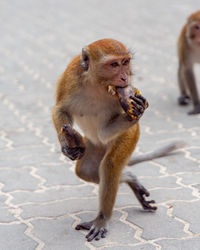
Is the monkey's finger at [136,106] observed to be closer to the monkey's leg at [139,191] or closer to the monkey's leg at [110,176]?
the monkey's leg at [110,176]

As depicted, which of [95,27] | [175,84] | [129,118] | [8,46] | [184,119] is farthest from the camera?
[95,27]

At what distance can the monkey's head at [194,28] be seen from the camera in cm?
675

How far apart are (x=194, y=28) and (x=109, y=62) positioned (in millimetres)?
3596

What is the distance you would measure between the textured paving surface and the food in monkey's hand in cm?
102

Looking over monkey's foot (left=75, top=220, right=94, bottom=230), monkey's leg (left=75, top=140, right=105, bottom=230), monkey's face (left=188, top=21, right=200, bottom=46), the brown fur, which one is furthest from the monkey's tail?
monkey's face (left=188, top=21, right=200, bottom=46)

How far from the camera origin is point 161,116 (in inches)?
276

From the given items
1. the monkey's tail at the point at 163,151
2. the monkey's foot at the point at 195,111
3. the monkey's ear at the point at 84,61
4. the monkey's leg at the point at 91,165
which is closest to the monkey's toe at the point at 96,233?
the monkey's leg at the point at 91,165

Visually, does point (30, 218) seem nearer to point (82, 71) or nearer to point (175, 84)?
point (82, 71)

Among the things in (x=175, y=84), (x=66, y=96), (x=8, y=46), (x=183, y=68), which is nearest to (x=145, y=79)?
(x=175, y=84)

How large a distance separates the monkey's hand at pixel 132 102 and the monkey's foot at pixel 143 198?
3.31ft

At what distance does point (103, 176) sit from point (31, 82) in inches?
197

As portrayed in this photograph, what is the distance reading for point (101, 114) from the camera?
12.8 feet

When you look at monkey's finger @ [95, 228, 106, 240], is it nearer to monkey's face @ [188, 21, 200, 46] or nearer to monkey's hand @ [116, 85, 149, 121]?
monkey's hand @ [116, 85, 149, 121]

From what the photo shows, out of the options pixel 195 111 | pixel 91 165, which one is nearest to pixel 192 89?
pixel 195 111
